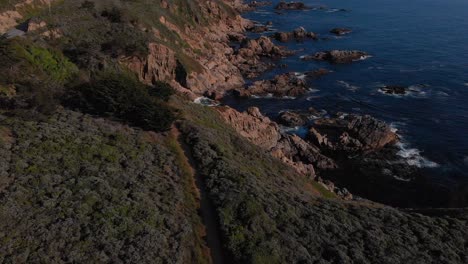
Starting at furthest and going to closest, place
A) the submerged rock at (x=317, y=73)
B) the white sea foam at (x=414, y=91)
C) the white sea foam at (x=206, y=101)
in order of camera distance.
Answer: the submerged rock at (x=317, y=73), the white sea foam at (x=414, y=91), the white sea foam at (x=206, y=101)

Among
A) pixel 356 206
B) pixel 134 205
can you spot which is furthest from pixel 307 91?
pixel 134 205

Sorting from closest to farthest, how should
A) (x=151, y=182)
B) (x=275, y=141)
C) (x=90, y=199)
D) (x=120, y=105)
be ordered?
(x=90, y=199), (x=151, y=182), (x=120, y=105), (x=275, y=141)

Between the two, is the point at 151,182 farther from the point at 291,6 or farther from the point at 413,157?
the point at 291,6

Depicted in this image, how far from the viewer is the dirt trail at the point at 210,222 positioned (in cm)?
2114

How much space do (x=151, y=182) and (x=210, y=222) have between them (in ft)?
16.8

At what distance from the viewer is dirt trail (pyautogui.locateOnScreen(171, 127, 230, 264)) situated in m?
21.1

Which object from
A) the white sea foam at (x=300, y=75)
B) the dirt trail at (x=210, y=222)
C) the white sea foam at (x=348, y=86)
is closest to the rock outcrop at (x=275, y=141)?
the dirt trail at (x=210, y=222)

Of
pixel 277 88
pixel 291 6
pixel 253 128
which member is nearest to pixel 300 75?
pixel 277 88

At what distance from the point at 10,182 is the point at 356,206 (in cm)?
2381

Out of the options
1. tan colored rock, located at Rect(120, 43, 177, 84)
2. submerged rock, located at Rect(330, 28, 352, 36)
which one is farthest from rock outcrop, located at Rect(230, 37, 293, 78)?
submerged rock, located at Rect(330, 28, 352, 36)

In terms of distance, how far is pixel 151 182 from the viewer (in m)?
25.5

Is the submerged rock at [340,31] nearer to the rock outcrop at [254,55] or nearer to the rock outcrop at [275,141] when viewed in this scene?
the rock outcrop at [254,55]

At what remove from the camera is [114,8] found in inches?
2371

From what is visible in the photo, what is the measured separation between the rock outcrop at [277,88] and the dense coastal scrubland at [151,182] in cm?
1898
